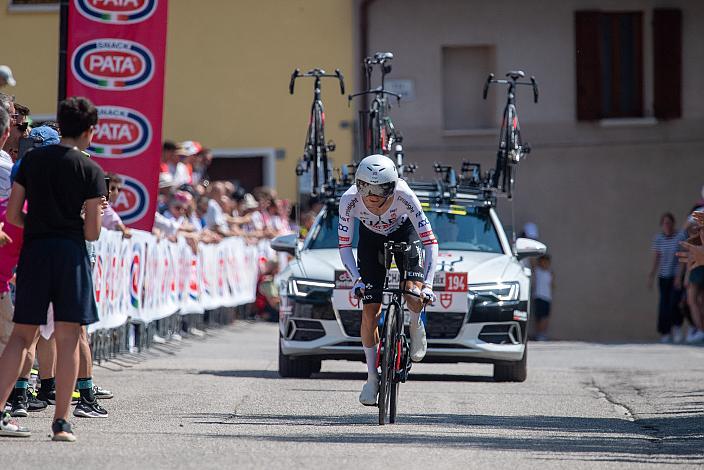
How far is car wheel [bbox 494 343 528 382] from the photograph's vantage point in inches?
588

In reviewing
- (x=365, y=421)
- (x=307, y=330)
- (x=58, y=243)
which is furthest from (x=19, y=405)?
(x=307, y=330)

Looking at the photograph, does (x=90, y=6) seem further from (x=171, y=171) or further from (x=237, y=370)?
A: (x=171, y=171)

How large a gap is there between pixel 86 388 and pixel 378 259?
2.20 meters

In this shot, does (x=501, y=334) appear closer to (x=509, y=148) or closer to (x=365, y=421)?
(x=509, y=148)

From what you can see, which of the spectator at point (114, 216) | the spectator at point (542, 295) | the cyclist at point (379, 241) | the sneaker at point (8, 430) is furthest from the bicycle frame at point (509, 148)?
the spectator at point (542, 295)

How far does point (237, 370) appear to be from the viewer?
52.3ft

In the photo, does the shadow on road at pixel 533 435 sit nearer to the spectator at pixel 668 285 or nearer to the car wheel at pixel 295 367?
the car wheel at pixel 295 367

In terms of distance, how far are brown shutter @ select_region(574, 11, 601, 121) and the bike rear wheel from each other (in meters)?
23.9

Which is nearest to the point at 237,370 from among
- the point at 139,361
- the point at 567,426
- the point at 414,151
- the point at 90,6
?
the point at 139,361

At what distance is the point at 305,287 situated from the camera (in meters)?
14.5

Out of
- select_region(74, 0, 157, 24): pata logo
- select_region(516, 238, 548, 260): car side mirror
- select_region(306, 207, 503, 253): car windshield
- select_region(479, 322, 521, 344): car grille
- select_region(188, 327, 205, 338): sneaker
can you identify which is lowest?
select_region(188, 327, 205, 338): sneaker

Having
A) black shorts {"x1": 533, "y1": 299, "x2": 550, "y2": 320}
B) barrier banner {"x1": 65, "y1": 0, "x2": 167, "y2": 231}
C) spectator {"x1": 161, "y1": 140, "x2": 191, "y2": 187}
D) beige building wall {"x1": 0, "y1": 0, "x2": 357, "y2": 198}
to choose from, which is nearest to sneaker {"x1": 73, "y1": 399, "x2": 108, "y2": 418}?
barrier banner {"x1": 65, "y1": 0, "x2": 167, "y2": 231}

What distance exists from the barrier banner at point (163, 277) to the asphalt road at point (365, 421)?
66cm

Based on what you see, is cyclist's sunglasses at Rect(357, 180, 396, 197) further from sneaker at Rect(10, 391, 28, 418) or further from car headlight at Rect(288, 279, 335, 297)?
car headlight at Rect(288, 279, 335, 297)
